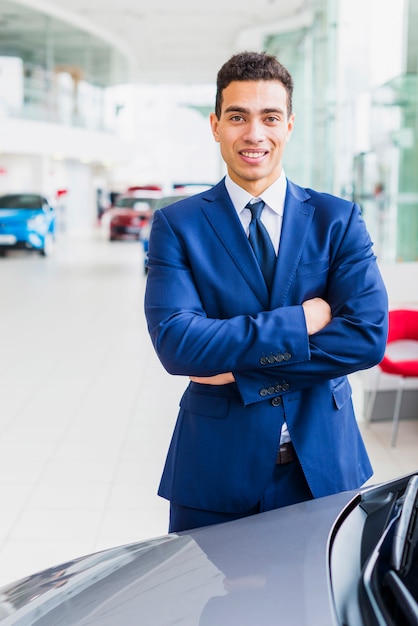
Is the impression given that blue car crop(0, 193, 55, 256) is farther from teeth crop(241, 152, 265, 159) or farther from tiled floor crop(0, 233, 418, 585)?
teeth crop(241, 152, 265, 159)

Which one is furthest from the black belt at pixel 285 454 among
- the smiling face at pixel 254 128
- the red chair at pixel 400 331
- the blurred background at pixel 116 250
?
the red chair at pixel 400 331

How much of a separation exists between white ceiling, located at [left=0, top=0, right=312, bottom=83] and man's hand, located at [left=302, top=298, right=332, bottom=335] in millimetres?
16211

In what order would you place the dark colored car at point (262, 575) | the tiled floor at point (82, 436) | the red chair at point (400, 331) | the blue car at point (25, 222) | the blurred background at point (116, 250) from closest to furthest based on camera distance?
1. the dark colored car at point (262, 575)
2. the tiled floor at point (82, 436)
3. the blurred background at point (116, 250)
4. the red chair at point (400, 331)
5. the blue car at point (25, 222)

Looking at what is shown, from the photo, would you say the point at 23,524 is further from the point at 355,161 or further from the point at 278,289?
the point at 355,161

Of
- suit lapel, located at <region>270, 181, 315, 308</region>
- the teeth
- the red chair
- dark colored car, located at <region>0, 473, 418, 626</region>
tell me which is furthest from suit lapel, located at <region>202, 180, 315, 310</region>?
the red chair

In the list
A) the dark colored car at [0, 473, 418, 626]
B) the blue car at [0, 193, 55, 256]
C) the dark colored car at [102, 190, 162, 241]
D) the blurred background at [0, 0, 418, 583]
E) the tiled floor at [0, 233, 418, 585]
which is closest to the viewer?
the dark colored car at [0, 473, 418, 626]

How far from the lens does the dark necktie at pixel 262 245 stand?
5.19ft

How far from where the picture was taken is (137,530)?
3273 millimetres

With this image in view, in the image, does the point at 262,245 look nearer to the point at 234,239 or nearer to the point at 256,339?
the point at 234,239

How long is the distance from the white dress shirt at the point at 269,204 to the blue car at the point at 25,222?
14.4 meters

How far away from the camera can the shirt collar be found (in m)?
1.61

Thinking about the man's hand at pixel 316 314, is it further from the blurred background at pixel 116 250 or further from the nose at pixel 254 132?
the blurred background at pixel 116 250

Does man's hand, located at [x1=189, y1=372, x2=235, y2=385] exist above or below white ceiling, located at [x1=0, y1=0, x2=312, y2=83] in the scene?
below

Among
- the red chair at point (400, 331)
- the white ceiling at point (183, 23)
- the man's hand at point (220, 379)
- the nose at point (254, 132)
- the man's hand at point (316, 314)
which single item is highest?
the white ceiling at point (183, 23)
